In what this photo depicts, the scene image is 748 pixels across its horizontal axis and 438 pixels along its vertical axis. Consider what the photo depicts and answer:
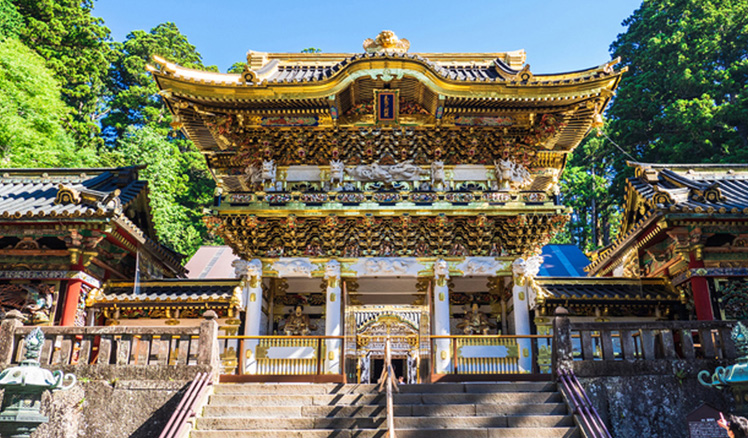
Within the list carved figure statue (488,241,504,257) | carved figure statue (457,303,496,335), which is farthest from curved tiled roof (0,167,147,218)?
carved figure statue (457,303,496,335)

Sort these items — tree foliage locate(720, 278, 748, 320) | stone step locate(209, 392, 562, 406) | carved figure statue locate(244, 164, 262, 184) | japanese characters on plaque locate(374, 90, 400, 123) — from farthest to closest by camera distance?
carved figure statue locate(244, 164, 262, 184) → japanese characters on plaque locate(374, 90, 400, 123) → tree foliage locate(720, 278, 748, 320) → stone step locate(209, 392, 562, 406)

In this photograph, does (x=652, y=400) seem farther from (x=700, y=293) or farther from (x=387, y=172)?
(x=387, y=172)

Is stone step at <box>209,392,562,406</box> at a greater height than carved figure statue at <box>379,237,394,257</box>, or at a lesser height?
lesser

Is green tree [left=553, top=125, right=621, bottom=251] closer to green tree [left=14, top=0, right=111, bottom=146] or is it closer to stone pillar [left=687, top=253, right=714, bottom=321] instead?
stone pillar [left=687, top=253, right=714, bottom=321]

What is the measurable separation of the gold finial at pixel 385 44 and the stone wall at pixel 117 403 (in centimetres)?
919

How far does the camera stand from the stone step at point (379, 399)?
29.3 ft

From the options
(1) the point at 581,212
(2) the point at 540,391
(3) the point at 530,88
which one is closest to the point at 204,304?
(2) the point at 540,391

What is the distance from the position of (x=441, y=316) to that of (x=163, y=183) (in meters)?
22.1

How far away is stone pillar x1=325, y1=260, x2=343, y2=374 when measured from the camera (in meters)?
12.5

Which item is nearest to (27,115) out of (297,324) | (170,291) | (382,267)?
(170,291)

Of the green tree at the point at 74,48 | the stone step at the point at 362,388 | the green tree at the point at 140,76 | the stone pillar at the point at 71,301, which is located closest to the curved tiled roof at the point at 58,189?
the stone pillar at the point at 71,301

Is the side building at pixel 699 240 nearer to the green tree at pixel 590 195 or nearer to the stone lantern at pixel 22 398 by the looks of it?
the stone lantern at pixel 22 398

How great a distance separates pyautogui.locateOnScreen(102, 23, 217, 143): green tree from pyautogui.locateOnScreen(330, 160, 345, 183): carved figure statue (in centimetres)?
2575

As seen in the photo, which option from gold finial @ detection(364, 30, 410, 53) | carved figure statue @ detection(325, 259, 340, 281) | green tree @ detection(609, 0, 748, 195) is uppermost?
green tree @ detection(609, 0, 748, 195)
